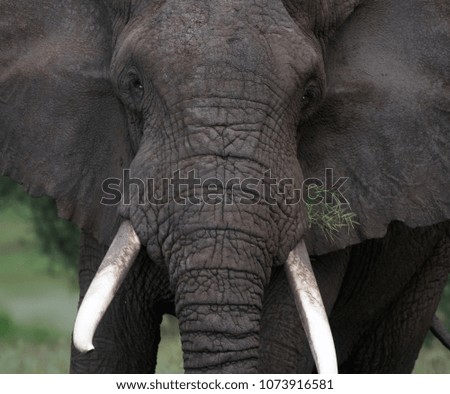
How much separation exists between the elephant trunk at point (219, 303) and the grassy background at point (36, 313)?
2144 mm

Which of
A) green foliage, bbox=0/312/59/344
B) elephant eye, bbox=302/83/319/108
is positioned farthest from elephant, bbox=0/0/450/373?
green foliage, bbox=0/312/59/344

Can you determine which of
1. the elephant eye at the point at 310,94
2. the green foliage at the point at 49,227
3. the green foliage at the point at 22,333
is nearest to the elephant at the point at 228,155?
the elephant eye at the point at 310,94

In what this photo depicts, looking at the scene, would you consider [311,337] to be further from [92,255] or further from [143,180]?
[92,255]

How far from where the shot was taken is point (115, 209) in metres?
5.93

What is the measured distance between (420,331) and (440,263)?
0.31m

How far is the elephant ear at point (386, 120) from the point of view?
596 centimetres

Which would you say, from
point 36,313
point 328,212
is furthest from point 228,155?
point 36,313

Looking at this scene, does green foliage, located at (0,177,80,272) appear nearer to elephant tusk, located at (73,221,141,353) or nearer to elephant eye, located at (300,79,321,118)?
elephant eye, located at (300,79,321,118)

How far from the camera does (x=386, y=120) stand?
6.03 metres

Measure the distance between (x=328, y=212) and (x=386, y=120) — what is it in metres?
0.34

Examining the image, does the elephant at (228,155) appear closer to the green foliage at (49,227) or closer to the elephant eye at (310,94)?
the elephant eye at (310,94)

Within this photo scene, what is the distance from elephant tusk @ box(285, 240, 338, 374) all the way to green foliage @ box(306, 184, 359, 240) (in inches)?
13.8

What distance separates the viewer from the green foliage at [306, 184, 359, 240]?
234 inches

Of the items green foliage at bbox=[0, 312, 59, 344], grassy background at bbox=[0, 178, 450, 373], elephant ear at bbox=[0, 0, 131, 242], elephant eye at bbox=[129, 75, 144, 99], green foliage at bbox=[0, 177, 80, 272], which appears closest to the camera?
elephant eye at bbox=[129, 75, 144, 99]
